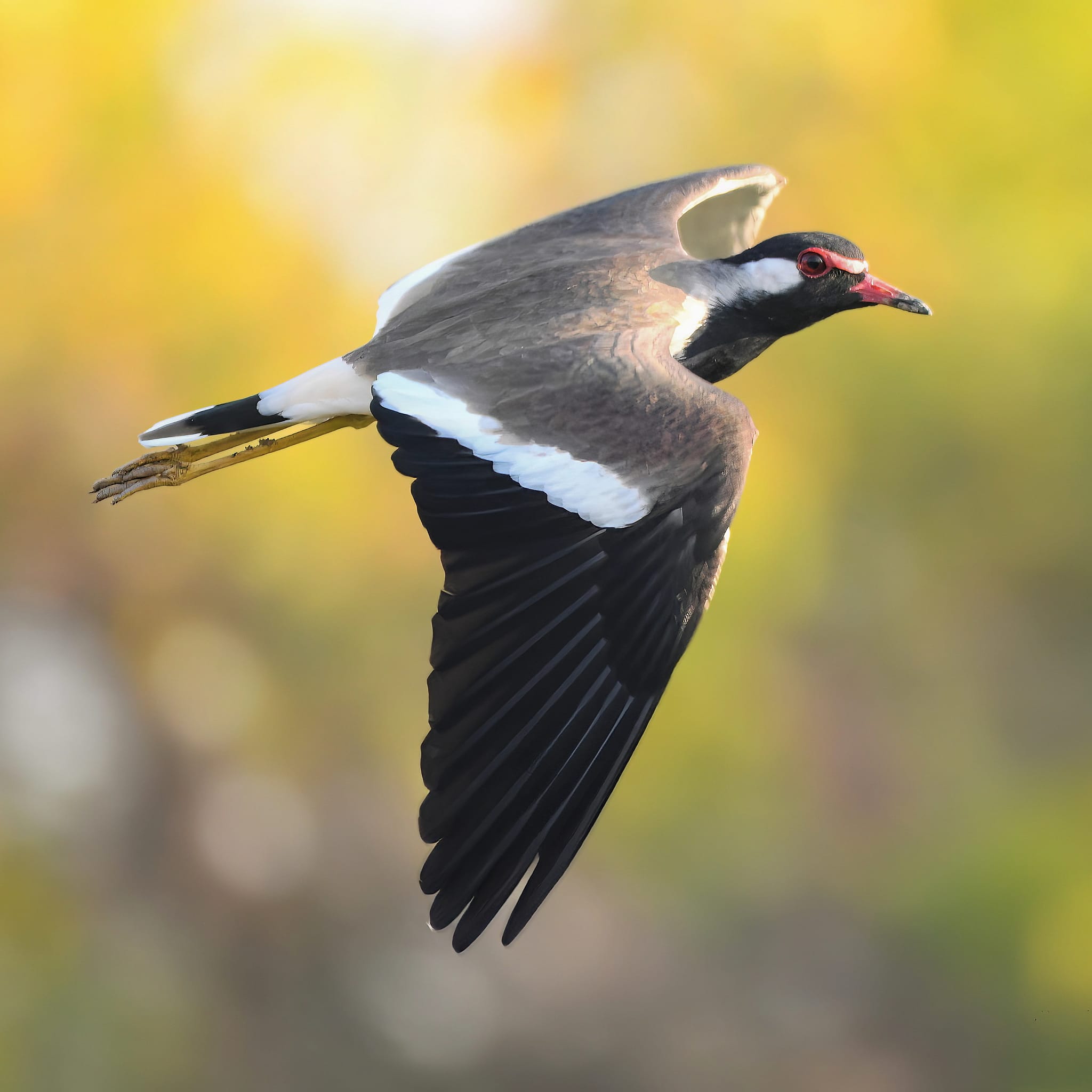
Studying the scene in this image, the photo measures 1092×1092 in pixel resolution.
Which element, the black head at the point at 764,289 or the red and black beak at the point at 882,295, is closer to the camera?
the black head at the point at 764,289

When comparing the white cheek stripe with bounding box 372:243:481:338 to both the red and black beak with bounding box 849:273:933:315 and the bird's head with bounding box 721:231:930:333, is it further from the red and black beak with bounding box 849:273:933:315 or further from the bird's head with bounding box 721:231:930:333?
the red and black beak with bounding box 849:273:933:315

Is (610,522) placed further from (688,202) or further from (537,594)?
(688,202)

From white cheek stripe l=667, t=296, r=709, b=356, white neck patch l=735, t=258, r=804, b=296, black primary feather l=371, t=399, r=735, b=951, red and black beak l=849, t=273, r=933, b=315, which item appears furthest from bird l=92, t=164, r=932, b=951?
red and black beak l=849, t=273, r=933, b=315

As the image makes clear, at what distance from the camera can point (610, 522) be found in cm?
204

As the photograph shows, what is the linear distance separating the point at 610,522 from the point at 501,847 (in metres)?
0.57

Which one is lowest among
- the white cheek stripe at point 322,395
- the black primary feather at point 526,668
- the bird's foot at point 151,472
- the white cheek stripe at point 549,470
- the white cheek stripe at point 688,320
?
the black primary feather at point 526,668

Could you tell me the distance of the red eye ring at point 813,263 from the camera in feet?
9.05

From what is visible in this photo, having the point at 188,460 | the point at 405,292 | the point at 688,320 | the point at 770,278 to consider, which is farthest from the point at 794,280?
the point at 188,460

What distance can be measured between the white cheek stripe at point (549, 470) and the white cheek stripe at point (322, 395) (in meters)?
0.42

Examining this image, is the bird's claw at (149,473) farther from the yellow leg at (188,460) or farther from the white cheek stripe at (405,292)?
the white cheek stripe at (405,292)

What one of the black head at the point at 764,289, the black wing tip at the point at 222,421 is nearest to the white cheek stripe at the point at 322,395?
the black wing tip at the point at 222,421

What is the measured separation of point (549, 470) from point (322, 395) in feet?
2.53

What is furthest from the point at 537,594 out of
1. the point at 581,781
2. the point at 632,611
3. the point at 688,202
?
the point at 688,202

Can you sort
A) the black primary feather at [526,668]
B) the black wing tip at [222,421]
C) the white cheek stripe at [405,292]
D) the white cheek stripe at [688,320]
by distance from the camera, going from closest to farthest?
1. the black primary feather at [526,668]
2. the white cheek stripe at [688,320]
3. the black wing tip at [222,421]
4. the white cheek stripe at [405,292]
